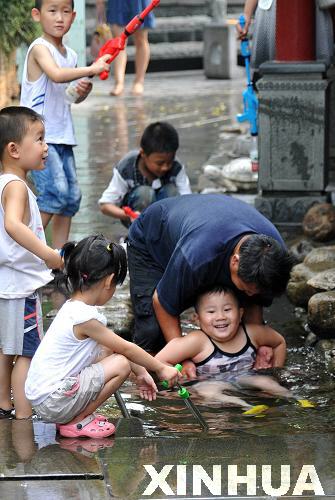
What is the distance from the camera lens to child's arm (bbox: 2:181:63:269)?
464 centimetres

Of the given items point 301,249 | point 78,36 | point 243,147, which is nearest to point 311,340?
point 301,249

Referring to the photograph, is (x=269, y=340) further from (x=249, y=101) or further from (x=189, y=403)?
(x=249, y=101)

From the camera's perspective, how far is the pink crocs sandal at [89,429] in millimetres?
4383

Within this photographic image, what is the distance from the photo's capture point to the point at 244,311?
218 inches

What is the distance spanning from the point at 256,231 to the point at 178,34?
1391cm

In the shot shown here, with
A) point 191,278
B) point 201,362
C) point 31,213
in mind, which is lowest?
point 201,362

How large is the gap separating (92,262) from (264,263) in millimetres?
813

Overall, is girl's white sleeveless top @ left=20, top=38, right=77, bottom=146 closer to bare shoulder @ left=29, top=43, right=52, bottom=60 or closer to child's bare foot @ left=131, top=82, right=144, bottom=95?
bare shoulder @ left=29, top=43, right=52, bottom=60

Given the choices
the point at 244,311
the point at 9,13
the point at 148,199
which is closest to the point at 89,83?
the point at 148,199

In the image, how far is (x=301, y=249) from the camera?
7.24 m

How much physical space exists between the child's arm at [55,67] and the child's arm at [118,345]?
2.21m

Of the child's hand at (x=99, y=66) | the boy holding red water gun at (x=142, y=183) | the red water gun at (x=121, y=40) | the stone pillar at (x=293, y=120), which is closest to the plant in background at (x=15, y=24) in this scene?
the stone pillar at (x=293, y=120)

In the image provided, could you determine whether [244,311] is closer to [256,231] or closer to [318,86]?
[256,231]

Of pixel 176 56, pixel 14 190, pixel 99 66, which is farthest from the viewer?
pixel 176 56
